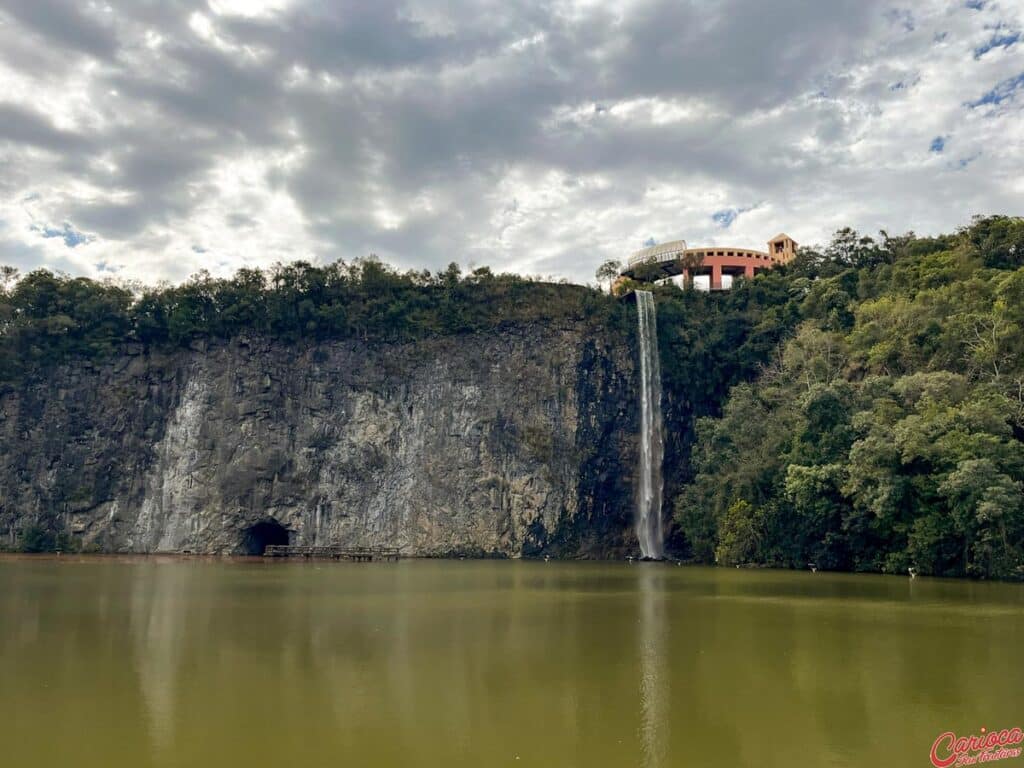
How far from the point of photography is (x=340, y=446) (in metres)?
48.0

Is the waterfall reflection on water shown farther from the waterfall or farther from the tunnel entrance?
the tunnel entrance

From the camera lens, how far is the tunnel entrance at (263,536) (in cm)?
4716

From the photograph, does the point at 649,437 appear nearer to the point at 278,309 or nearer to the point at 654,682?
the point at 278,309

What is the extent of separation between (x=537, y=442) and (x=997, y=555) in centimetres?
2456

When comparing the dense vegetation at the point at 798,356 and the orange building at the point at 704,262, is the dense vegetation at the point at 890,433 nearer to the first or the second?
the dense vegetation at the point at 798,356

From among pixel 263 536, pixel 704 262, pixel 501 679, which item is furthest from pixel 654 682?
pixel 704 262

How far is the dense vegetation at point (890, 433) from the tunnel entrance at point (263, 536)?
77.4ft

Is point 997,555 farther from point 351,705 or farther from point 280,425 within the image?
point 280,425

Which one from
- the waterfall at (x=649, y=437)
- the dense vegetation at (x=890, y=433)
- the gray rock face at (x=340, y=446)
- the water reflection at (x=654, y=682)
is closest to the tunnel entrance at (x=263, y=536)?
the gray rock face at (x=340, y=446)

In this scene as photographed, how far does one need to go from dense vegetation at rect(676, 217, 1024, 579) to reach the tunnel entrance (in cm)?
2360

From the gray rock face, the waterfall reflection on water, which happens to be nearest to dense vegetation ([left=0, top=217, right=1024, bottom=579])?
the gray rock face

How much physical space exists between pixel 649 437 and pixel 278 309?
23.3 m

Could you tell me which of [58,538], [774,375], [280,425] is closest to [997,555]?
[774,375]

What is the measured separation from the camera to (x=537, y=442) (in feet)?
152
